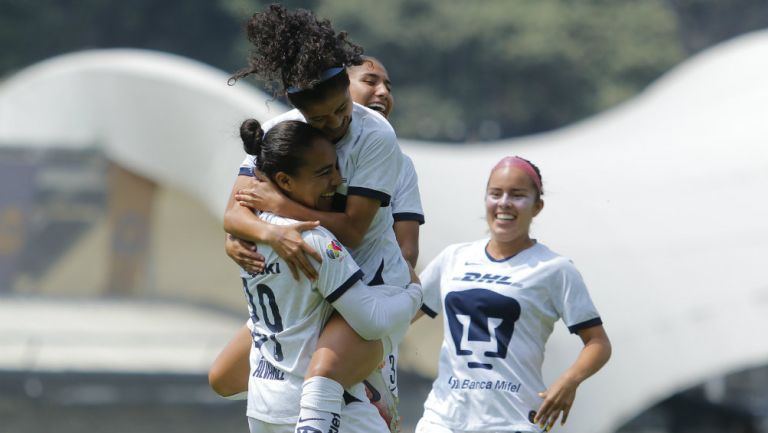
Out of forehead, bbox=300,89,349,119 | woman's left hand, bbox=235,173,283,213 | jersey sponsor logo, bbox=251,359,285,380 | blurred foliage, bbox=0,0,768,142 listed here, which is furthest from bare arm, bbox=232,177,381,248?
blurred foliage, bbox=0,0,768,142

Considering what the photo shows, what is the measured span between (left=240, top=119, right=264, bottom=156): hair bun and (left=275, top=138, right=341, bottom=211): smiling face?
0.37 ft

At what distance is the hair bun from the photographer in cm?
356

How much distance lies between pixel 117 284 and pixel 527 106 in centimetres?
2858

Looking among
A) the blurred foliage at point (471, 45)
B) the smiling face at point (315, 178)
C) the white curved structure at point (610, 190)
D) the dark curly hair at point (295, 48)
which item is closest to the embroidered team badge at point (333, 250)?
the smiling face at point (315, 178)

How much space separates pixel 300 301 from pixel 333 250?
0.18 m

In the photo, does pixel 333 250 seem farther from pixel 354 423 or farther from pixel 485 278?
pixel 485 278

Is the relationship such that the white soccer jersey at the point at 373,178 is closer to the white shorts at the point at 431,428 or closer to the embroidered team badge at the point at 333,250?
the embroidered team badge at the point at 333,250

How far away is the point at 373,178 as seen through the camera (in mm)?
3566

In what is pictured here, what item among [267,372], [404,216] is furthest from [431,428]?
[267,372]

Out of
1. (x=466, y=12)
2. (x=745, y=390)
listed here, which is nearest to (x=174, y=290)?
(x=745, y=390)

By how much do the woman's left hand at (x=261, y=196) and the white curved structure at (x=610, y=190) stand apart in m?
8.20

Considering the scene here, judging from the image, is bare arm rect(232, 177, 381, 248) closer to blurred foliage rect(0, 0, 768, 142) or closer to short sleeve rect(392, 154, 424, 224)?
short sleeve rect(392, 154, 424, 224)

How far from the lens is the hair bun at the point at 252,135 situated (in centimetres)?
356

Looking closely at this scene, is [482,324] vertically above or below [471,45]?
below
